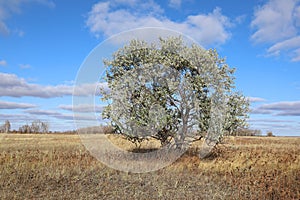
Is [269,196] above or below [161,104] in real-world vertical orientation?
below

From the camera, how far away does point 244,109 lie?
57.3 feet

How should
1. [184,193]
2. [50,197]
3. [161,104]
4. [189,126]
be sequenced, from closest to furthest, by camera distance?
1. [50,197]
2. [184,193]
3. [161,104]
4. [189,126]

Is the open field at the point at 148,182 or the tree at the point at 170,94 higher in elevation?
the tree at the point at 170,94

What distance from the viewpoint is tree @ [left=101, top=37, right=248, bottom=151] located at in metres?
16.0

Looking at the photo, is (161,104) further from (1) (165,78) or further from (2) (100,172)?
(2) (100,172)

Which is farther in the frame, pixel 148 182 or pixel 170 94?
pixel 170 94

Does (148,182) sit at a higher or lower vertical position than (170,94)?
lower

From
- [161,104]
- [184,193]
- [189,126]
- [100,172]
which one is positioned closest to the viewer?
[184,193]

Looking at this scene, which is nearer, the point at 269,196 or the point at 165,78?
the point at 269,196

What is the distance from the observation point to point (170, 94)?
53.4 ft

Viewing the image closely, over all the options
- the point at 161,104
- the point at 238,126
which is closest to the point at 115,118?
the point at 161,104

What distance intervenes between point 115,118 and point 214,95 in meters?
5.77

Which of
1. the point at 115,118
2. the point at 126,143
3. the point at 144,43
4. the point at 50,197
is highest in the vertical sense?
the point at 144,43

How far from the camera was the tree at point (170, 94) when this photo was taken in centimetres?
1605
